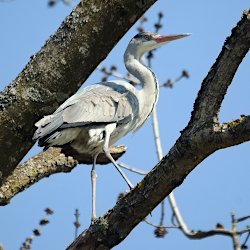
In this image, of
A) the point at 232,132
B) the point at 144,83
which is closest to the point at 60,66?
the point at 232,132

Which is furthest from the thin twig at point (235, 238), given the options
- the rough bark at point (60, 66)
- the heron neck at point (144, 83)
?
the heron neck at point (144, 83)

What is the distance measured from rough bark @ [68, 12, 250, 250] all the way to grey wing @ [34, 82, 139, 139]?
1.91 metres

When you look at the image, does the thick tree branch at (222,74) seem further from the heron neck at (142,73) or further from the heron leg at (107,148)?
the heron neck at (142,73)

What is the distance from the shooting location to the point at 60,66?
→ 152 inches

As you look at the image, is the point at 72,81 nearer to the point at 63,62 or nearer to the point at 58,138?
the point at 63,62

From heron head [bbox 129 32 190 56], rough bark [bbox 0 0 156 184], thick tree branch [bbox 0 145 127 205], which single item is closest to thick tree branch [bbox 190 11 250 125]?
rough bark [bbox 0 0 156 184]

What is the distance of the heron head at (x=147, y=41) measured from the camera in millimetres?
7180

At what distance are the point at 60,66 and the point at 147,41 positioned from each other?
3437 mm

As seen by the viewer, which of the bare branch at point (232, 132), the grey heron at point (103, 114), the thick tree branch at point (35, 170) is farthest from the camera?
the grey heron at point (103, 114)

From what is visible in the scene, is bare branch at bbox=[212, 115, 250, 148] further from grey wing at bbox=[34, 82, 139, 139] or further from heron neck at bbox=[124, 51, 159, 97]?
heron neck at bbox=[124, 51, 159, 97]

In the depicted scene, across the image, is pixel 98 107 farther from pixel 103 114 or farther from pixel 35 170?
pixel 35 170

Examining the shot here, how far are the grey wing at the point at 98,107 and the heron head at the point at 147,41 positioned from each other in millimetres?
791

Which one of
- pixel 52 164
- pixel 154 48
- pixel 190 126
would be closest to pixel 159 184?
pixel 190 126

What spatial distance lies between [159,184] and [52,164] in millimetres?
1687
